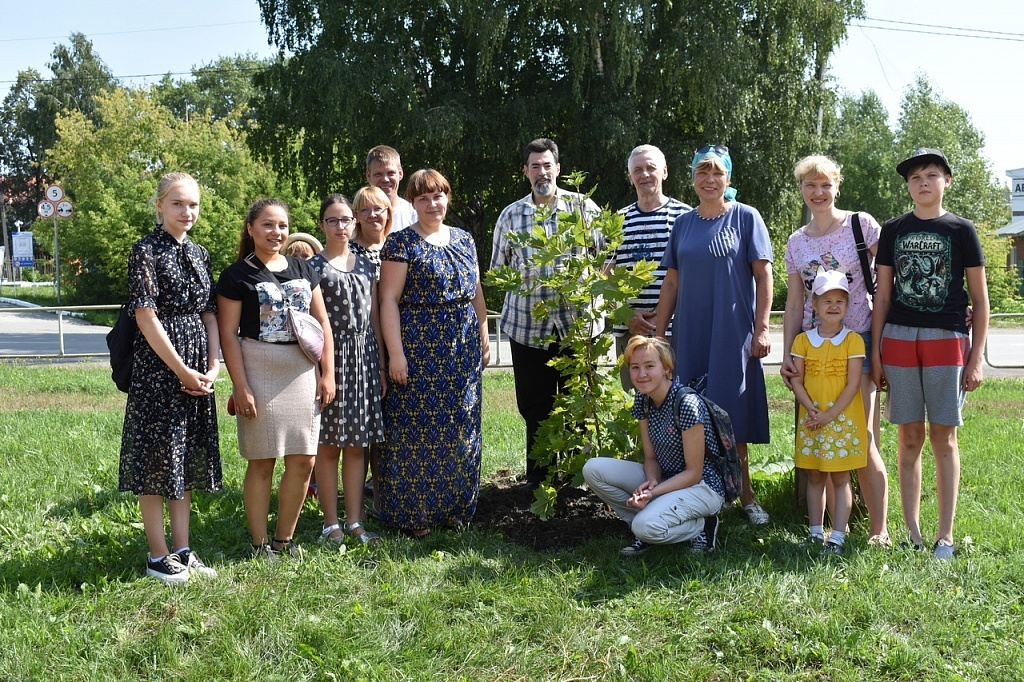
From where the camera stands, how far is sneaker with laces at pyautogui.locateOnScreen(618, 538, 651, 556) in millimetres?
4656

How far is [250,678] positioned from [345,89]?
14.9m

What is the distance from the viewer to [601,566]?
178 inches

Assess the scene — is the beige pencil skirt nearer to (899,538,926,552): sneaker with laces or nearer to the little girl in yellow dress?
the little girl in yellow dress

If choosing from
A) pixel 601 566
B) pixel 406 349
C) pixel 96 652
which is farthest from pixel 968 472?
pixel 96 652

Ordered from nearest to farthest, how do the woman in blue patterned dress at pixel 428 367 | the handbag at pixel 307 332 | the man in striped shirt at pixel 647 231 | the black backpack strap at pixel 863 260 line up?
the handbag at pixel 307 332 → the black backpack strap at pixel 863 260 → the woman in blue patterned dress at pixel 428 367 → the man in striped shirt at pixel 647 231

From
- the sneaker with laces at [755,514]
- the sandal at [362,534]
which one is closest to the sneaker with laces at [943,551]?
the sneaker with laces at [755,514]

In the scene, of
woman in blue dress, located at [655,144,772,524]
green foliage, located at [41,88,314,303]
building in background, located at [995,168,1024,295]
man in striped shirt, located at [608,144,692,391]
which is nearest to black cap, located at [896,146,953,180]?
woman in blue dress, located at [655,144,772,524]

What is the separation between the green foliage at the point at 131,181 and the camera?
24516 millimetres

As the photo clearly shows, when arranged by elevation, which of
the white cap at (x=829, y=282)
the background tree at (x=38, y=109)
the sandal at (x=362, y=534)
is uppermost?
the background tree at (x=38, y=109)

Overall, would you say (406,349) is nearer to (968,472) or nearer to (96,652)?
(96,652)

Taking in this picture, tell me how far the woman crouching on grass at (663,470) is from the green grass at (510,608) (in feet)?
0.56

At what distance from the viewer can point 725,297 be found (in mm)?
5020

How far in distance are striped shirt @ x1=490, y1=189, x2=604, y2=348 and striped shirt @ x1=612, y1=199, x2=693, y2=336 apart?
0.65 ft

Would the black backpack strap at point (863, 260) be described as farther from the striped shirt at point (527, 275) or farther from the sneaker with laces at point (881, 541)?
the striped shirt at point (527, 275)
